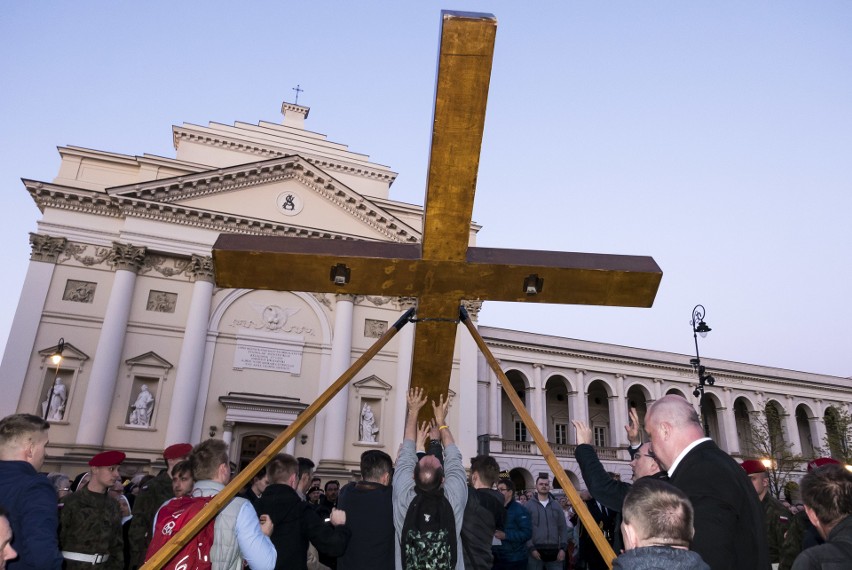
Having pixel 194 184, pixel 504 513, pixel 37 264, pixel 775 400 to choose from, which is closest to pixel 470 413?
pixel 194 184

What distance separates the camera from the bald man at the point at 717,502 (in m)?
2.15

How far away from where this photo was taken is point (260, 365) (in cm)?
2159

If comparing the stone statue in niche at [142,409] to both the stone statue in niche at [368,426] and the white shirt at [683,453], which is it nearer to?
the stone statue in niche at [368,426]

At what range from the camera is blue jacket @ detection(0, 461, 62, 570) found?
113 inches

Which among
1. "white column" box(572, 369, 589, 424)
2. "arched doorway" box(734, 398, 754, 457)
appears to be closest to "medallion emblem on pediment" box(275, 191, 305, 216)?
"white column" box(572, 369, 589, 424)

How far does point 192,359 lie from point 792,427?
3742 cm

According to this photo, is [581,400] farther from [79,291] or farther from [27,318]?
[27,318]

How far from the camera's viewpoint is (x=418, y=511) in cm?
356

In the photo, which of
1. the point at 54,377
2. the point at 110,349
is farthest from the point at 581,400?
the point at 54,377

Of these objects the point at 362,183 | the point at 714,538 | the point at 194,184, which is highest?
the point at 362,183

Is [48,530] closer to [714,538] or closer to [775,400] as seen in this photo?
[714,538]

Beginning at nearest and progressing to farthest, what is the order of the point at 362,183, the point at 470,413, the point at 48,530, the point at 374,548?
1. the point at 48,530
2. the point at 374,548
3. the point at 470,413
4. the point at 362,183

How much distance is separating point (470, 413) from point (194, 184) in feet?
46.8

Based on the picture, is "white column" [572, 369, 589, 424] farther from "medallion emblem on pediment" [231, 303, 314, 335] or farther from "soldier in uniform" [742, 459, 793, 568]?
"soldier in uniform" [742, 459, 793, 568]
